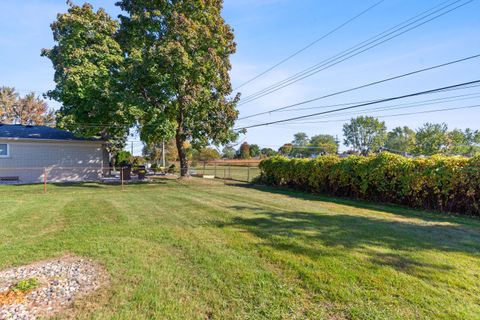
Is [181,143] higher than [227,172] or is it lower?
higher

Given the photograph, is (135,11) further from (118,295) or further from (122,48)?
(118,295)

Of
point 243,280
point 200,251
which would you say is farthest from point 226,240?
point 243,280

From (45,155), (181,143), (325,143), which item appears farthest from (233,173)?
(325,143)

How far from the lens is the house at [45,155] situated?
1488 centimetres

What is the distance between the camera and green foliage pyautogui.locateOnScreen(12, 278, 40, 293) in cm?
291

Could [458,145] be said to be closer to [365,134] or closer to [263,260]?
[365,134]

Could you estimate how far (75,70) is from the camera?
493 inches

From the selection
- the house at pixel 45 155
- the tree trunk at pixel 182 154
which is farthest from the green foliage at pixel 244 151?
the house at pixel 45 155

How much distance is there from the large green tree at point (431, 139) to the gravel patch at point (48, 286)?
176ft

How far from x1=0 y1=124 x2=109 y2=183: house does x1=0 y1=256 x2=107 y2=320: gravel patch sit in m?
12.0

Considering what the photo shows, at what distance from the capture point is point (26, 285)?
2969mm

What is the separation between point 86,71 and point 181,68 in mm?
4391

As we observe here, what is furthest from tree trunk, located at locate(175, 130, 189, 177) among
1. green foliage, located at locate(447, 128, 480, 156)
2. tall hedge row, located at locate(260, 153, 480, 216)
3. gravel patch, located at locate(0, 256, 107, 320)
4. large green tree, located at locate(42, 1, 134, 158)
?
green foliage, located at locate(447, 128, 480, 156)

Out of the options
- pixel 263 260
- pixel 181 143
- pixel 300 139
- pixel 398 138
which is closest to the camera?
pixel 263 260
